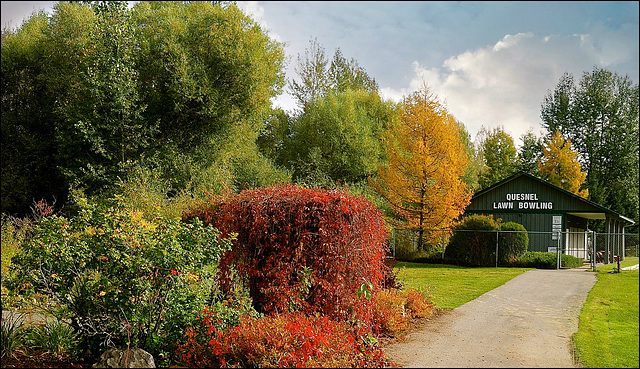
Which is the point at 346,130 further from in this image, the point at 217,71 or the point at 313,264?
the point at 313,264

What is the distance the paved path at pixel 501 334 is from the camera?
5602 millimetres

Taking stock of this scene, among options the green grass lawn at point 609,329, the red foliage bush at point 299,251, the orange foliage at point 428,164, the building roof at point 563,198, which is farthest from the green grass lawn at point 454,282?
the building roof at point 563,198

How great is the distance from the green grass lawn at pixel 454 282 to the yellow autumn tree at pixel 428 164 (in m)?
2.69

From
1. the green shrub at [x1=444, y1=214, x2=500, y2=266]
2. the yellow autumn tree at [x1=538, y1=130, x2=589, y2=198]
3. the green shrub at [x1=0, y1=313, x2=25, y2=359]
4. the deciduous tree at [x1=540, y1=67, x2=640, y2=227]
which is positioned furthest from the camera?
the yellow autumn tree at [x1=538, y1=130, x2=589, y2=198]

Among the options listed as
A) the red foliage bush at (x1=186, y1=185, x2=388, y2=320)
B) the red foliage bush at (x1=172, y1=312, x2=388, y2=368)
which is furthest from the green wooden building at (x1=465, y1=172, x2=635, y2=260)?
the red foliage bush at (x1=172, y1=312, x2=388, y2=368)

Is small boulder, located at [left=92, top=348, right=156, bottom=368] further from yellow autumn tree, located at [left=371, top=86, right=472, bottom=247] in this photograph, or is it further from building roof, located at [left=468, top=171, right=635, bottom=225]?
building roof, located at [left=468, top=171, right=635, bottom=225]

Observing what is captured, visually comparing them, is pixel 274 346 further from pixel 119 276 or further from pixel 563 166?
pixel 563 166

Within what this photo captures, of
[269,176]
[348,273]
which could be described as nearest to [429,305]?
[348,273]

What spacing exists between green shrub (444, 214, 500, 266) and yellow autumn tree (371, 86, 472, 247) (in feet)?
2.53

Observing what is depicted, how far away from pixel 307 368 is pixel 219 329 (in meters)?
1.32

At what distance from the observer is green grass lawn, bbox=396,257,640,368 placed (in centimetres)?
566

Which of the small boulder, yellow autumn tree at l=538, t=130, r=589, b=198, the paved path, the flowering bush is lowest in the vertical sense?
the small boulder

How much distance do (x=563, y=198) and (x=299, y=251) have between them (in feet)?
66.5

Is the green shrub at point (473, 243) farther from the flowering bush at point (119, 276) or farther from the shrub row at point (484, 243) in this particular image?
the flowering bush at point (119, 276)
